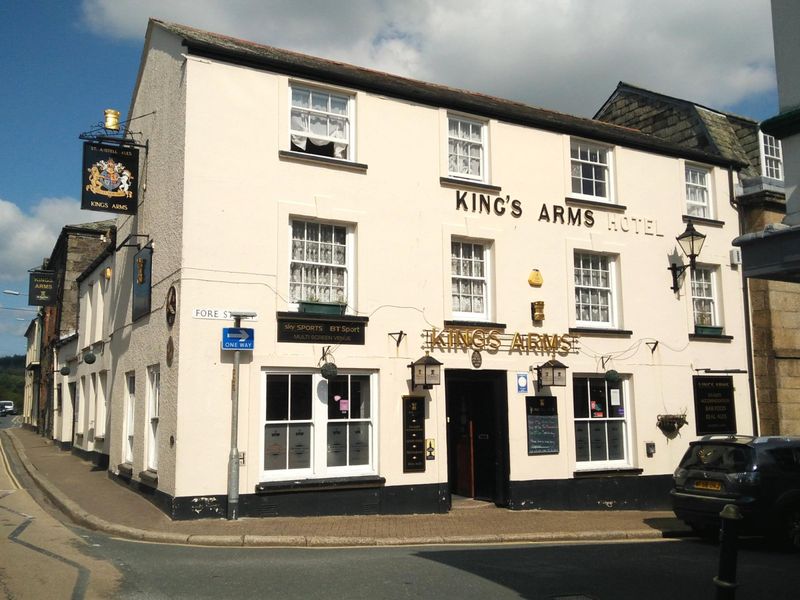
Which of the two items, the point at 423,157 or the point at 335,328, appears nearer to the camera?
the point at 335,328

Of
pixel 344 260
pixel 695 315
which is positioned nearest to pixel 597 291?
pixel 695 315

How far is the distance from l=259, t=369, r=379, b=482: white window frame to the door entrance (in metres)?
1.84

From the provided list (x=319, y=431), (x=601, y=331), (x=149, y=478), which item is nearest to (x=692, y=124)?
(x=601, y=331)

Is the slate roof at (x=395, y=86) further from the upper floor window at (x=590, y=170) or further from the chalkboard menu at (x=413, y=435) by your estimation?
the chalkboard menu at (x=413, y=435)

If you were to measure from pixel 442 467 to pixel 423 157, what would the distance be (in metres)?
6.00

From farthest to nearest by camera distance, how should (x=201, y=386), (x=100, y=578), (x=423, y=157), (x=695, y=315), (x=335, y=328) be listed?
(x=695, y=315)
(x=423, y=157)
(x=335, y=328)
(x=201, y=386)
(x=100, y=578)

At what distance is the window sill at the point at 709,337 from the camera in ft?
55.0

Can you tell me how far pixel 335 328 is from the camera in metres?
12.9

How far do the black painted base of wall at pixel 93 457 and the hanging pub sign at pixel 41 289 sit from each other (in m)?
8.05

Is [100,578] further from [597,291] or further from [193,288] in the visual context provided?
[597,291]

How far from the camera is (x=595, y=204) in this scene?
52.7 ft

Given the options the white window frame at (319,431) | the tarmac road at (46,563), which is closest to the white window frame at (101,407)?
the tarmac road at (46,563)

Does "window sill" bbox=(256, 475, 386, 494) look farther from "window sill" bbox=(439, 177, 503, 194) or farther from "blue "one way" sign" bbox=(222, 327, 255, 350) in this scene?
"window sill" bbox=(439, 177, 503, 194)

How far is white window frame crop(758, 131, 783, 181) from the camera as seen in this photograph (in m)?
18.9
